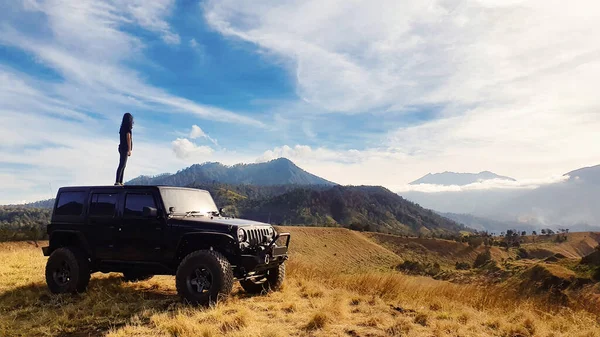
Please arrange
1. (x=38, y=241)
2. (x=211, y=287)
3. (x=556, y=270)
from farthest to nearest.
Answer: (x=38, y=241), (x=556, y=270), (x=211, y=287)

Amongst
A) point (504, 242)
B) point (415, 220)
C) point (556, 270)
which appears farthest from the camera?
point (415, 220)

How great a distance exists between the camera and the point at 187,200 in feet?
28.6

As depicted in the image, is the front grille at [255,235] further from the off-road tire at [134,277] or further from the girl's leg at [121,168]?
the girl's leg at [121,168]

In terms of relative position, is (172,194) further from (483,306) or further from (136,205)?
(483,306)

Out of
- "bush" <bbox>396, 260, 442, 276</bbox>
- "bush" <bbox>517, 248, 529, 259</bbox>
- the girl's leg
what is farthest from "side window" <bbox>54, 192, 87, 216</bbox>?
"bush" <bbox>517, 248, 529, 259</bbox>

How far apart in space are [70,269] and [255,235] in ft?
13.6

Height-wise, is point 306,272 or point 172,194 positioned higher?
point 172,194

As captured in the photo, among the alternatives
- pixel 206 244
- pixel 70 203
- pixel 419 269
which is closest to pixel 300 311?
pixel 206 244

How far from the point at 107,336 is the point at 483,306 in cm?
716

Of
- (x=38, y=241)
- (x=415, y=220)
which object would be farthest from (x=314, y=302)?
(x=415, y=220)

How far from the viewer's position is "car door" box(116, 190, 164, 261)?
7.92 metres

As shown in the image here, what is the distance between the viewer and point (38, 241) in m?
39.6

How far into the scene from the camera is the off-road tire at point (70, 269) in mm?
8461

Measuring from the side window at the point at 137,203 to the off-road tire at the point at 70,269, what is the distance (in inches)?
60.5
